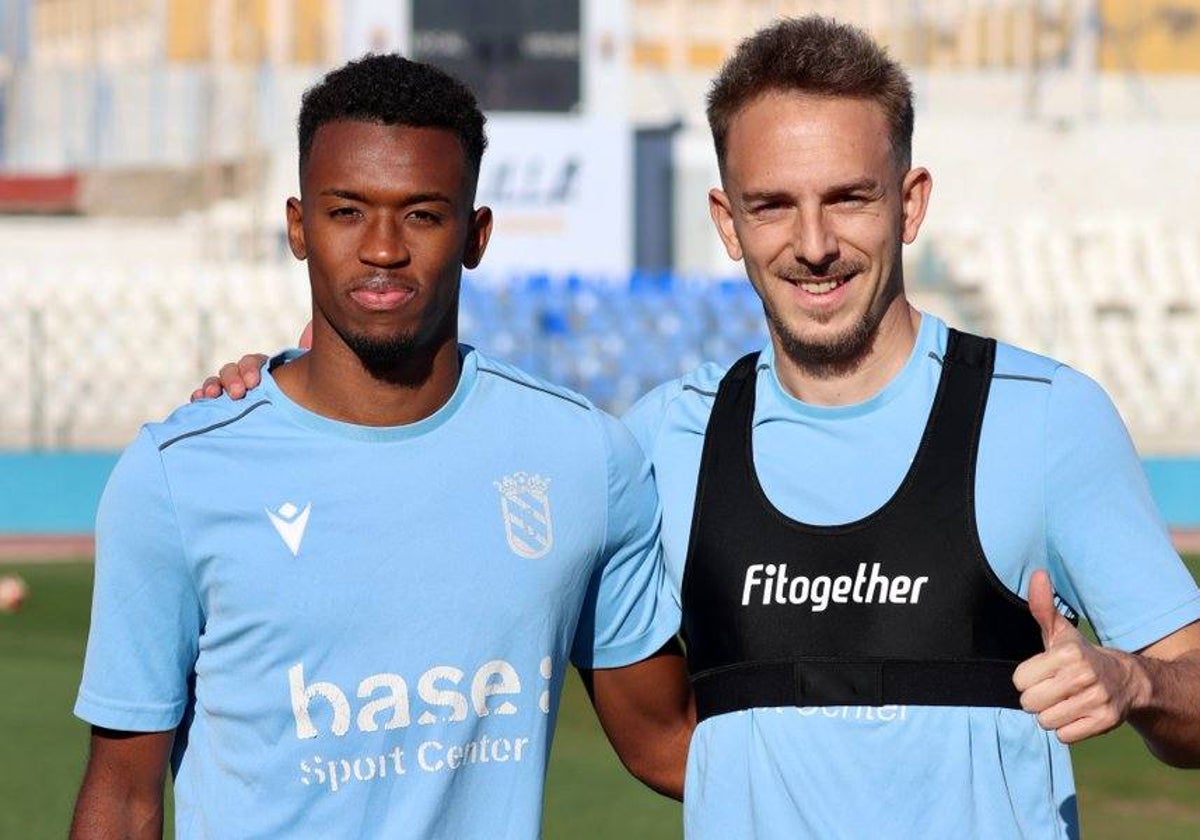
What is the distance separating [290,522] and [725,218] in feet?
2.66

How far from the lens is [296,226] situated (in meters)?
3.24

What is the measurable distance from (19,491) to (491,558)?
15.1 meters

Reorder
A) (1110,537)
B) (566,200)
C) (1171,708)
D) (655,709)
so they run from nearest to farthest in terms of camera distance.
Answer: (1171,708)
(1110,537)
(655,709)
(566,200)

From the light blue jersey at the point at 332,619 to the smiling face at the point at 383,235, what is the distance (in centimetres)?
15

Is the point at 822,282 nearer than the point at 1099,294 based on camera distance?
Yes

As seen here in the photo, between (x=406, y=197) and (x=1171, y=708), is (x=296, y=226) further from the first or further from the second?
(x=1171, y=708)

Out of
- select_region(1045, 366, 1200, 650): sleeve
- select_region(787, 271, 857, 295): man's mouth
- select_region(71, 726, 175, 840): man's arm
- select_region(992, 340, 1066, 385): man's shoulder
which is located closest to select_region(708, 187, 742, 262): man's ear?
select_region(787, 271, 857, 295): man's mouth

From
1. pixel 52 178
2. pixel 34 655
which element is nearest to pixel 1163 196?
pixel 52 178

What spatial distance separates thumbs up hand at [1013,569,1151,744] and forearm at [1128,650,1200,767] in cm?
11

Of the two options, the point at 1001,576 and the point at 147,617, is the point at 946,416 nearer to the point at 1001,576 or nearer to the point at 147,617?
the point at 1001,576

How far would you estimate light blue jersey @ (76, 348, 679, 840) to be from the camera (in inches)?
120

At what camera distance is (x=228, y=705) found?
3.07 m

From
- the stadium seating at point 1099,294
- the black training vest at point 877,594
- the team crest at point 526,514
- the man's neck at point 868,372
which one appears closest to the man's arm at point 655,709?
the black training vest at point 877,594

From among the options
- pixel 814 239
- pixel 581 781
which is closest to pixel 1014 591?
pixel 814 239
